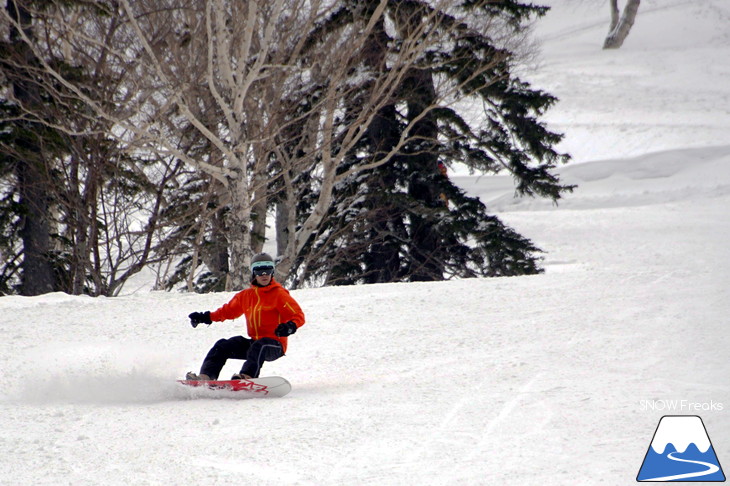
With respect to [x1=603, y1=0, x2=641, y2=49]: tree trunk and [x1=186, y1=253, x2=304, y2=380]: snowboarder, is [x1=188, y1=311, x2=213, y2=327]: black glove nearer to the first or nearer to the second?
[x1=186, y1=253, x2=304, y2=380]: snowboarder

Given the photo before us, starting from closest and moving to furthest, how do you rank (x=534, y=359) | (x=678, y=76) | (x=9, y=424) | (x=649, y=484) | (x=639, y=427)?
(x=649, y=484) < (x=639, y=427) < (x=9, y=424) < (x=534, y=359) < (x=678, y=76)

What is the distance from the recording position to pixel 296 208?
16.2 metres

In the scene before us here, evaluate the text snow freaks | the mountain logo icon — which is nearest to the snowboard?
the text snow freaks

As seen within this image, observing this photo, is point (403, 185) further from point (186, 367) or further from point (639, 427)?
point (639, 427)

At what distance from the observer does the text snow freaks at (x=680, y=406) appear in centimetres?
451

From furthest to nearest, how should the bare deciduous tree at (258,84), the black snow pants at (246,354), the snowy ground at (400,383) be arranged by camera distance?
the bare deciduous tree at (258,84) < the black snow pants at (246,354) < the snowy ground at (400,383)

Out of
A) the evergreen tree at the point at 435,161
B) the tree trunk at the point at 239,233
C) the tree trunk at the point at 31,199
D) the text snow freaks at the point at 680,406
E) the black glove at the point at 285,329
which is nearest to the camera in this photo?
the text snow freaks at the point at 680,406

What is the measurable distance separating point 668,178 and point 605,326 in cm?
1740

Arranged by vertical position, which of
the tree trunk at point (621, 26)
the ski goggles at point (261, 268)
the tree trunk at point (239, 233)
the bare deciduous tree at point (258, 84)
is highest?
the tree trunk at point (621, 26)

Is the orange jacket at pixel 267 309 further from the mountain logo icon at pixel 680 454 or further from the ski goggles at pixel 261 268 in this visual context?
the mountain logo icon at pixel 680 454

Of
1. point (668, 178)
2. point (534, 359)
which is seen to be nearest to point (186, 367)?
point (534, 359)

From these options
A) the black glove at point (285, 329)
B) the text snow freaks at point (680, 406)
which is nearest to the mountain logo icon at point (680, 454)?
the text snow freaks at point (680, 406)

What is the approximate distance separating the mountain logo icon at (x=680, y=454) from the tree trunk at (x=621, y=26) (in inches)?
1431

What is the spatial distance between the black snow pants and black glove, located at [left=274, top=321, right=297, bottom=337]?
0.29m
